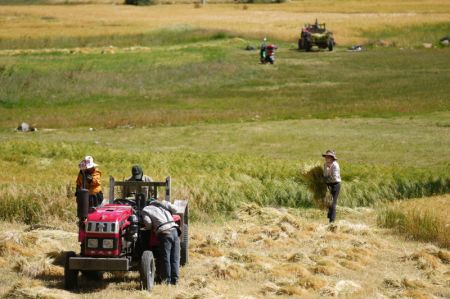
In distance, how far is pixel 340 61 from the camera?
241 feet

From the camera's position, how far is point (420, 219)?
2356 cm

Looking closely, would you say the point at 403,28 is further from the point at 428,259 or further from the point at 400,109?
the point at 428,259

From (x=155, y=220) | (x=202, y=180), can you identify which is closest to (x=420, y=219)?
(x=202, y=180)

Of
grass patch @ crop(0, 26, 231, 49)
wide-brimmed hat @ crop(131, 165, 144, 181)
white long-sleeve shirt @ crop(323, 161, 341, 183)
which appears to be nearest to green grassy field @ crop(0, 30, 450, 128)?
grass patch @ crop(0, 26, 231, 49)

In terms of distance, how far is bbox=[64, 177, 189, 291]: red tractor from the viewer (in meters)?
16.8

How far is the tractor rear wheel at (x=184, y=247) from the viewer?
761 inches

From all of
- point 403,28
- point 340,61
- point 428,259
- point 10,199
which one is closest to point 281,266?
point 428,259

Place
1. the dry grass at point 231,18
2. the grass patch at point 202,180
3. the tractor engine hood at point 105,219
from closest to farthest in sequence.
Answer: the tractor engine hood at point 105,219 → the grass patch at point 202,180 → the dry grass at point 231,18

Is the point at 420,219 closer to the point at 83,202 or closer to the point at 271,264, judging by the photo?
the point at 271,264

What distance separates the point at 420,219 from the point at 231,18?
9653 centimetres

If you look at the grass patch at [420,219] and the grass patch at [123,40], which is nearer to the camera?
the grass patch at [420,219]

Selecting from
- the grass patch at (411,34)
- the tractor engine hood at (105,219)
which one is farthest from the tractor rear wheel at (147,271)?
the grass patch at (411,34)

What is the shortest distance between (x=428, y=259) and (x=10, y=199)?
11.4 meters

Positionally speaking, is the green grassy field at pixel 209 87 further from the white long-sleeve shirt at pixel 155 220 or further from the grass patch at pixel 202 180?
the white long-sleeve shirt at pixel 155 220
